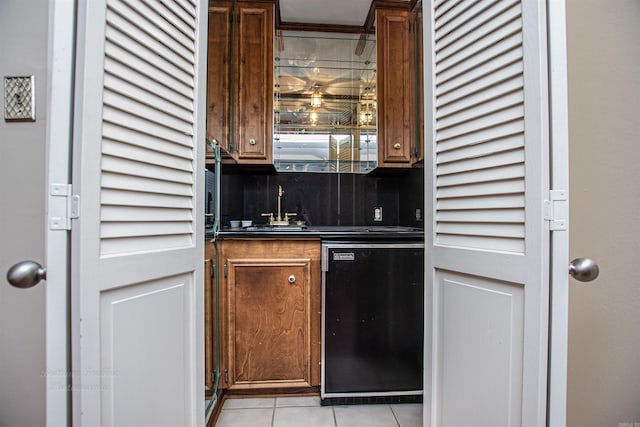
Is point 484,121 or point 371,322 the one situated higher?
point 484,121

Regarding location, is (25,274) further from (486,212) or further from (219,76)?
(219,76)

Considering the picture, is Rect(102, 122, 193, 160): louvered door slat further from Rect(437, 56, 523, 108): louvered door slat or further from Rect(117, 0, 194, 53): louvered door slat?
Rect(437, 56, 523, 108): louvered door slat

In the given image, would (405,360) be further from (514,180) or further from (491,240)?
(514,180)

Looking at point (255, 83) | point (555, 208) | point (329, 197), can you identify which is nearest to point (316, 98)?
point (255, 83)

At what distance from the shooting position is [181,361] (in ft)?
2.78

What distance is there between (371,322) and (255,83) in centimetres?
178

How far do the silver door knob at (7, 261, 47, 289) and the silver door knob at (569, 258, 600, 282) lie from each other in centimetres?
116

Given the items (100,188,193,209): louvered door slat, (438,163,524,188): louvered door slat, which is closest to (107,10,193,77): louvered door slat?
(100,188,193,209): louvered door slat

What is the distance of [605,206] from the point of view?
2.82 feet

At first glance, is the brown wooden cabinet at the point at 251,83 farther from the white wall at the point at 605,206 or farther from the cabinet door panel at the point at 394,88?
the white wall at the point at 605,206

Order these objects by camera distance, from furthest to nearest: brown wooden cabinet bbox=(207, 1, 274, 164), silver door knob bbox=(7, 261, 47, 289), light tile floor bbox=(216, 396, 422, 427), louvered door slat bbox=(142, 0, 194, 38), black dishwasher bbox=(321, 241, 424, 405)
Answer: brown wooden cabinet bbox=(207, 1, 274, 164)
black dishwasher bbox=(321, 241, 424, 405)
light tile floor bbox=(216, 396, 422, 427)
louvered door slat bbox=(142, 0, 194, 38)
silver door knob bbox=(7, 261, 47, 289)

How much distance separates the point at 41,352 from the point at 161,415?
18.7 inches

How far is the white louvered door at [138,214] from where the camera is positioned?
59 cm

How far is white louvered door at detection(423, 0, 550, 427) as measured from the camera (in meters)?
0.66
